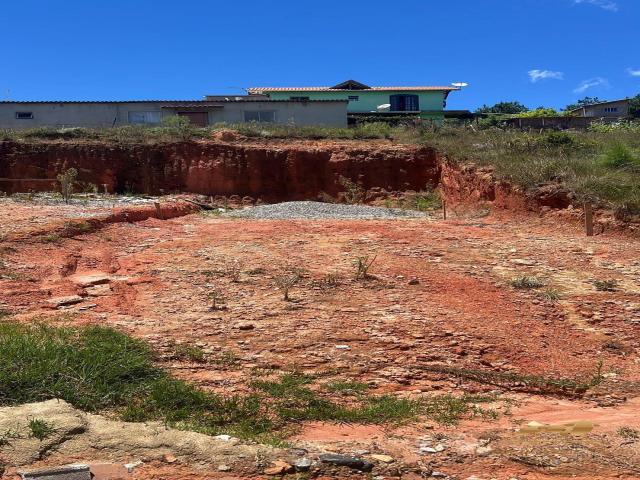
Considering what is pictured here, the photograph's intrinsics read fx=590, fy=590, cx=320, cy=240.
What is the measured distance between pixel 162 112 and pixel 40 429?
2780cm

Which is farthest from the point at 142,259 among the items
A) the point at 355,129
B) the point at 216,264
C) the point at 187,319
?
the point at 355,129

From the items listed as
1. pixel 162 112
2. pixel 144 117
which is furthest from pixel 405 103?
pixel 144 117

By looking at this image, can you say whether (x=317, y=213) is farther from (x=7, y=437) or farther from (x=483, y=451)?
(x=7, y=437)

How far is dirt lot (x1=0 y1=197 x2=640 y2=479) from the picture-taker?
404cm

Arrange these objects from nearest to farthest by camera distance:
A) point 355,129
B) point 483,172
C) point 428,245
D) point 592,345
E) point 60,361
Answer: point 60,361
point 592,345
point 428,245
point 483,172
point 355,129

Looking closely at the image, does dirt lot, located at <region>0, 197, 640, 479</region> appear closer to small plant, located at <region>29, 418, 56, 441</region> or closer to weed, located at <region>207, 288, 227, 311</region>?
weed, located at <region>207, 288, 227, 311</region>

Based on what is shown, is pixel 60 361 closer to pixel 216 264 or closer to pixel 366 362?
pixel 366 362

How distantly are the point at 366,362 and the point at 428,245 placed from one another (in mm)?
6402

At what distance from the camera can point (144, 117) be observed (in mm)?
29516

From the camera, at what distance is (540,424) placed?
458 centimetres

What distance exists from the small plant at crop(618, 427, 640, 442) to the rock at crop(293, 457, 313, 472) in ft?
7.50

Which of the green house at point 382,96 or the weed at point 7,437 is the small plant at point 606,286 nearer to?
the weed at point 7,437

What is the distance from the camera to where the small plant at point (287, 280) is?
8293mm

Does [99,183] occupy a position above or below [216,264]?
above
